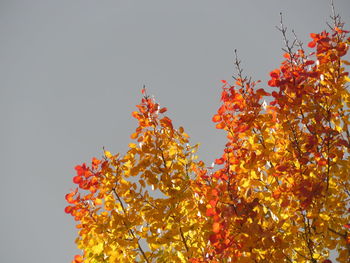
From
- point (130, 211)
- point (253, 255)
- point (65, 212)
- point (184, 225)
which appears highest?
point (65, 212)

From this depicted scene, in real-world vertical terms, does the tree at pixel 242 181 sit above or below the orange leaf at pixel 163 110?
below

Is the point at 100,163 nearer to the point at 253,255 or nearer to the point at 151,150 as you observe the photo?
the point at 151,150

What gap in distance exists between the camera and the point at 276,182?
337cm

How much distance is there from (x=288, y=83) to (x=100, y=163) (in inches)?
82.2

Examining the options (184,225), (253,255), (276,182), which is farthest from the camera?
(276,182)

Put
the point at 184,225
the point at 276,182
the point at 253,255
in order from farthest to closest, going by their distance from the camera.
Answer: the point at 276,182 < the point at 184,225 < the point at 253,255

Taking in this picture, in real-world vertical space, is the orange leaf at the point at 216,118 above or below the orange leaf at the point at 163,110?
below

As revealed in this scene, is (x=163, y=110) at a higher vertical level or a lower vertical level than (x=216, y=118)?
higher

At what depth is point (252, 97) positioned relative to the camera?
11.1 feet

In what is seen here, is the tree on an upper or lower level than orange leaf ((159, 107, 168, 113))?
lower

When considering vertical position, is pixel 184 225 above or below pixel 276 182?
below

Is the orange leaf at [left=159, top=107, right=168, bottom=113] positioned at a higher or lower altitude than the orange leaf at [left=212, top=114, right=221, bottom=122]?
higher

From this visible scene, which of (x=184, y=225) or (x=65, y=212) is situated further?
(x=65, y=212)

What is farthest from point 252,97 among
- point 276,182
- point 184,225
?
point 184,225
